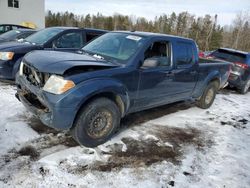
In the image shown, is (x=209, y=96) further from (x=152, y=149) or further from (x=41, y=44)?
(x=41, y=44)

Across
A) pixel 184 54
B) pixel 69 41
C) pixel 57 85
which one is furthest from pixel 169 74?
pixel 69 41

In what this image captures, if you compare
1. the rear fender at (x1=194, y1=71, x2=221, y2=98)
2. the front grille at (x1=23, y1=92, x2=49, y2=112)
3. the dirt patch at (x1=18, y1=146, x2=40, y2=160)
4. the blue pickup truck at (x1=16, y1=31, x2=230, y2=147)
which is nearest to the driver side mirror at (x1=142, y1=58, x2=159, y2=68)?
the blue pickup truck at (x1=16, y1=31, x2=230, y2=147)

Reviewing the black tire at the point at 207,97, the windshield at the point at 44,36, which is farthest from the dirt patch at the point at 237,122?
the windshield at the point at 44,36

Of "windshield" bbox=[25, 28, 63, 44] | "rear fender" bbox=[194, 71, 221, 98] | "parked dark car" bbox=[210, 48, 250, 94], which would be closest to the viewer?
"rear fender" bbox=[194, 71, 221, 98]

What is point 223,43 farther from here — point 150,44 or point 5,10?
point 150,44

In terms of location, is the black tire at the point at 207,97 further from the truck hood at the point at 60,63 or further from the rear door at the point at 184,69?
the truck hood at the point at 60,63

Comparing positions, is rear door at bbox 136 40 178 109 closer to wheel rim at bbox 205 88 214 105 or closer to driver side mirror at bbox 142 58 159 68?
driver side mirror at bbox 142 58 159 68

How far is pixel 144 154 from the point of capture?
3.94 meters

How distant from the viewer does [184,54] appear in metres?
5.38

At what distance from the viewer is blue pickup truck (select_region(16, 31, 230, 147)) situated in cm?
346

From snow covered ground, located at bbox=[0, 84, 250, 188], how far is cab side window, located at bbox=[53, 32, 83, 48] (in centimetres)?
222

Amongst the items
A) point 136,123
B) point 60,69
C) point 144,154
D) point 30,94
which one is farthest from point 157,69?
point 30,94

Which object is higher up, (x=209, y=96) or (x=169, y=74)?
(x=169, y=74)

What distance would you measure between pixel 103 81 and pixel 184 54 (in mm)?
A: 2379
